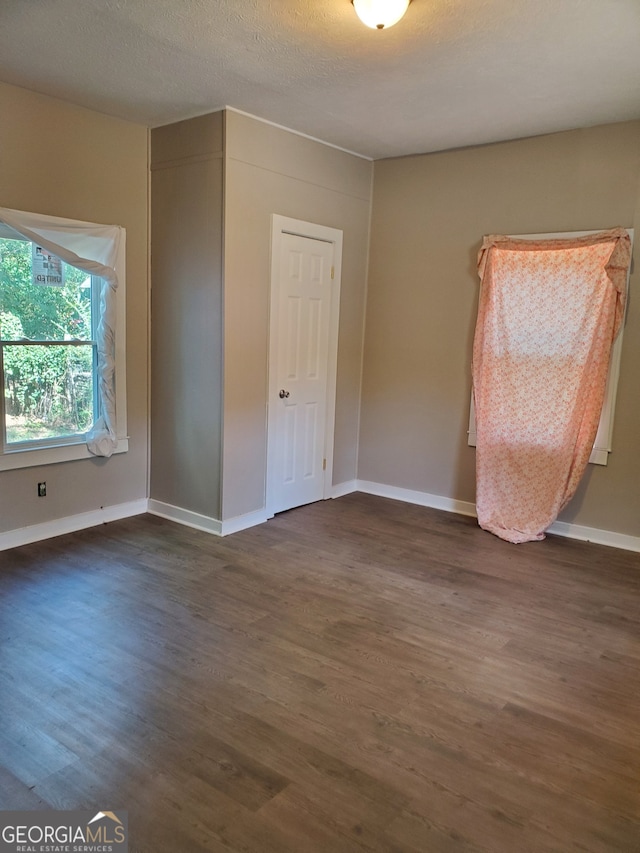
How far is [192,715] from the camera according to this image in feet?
7.59

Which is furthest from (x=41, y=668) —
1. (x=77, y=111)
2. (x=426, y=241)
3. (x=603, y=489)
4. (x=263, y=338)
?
(x=426, y=241)

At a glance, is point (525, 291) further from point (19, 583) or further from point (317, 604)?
point (19, 583)

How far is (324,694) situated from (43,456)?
249 centimetres

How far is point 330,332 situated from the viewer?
194 inches

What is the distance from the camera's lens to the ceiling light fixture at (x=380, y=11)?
2.41 metres

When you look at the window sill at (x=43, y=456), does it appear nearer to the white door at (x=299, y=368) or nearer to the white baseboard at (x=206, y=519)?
the white baseboard at (x=206, y=519)

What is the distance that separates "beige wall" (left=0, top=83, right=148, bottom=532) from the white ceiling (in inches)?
6.4

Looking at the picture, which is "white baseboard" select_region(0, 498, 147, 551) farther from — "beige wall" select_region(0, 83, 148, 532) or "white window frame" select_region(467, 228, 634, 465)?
"white window frame" select_region(467, 228, 634, 465)

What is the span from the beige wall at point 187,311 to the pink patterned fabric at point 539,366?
1.91m

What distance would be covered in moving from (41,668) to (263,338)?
8.15ft

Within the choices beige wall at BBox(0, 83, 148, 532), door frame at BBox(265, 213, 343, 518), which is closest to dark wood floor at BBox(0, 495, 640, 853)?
beige wall at BBox(0, 83, 148, 532)

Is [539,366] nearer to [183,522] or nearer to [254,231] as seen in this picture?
[254,231]

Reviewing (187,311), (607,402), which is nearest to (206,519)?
(187,311)

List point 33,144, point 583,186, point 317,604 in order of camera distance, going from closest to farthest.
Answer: point 317,604 < point 33,144 < point 583,186
